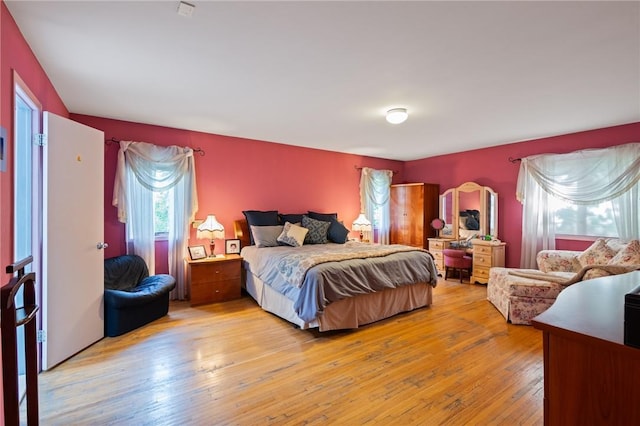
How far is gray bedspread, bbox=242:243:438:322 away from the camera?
291 cm

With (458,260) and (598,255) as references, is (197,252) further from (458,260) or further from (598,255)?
(598,255)

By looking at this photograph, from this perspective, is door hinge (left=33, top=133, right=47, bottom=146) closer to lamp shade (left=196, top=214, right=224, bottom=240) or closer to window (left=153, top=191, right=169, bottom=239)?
window (left=153, top=191, right=169, bottom=239)

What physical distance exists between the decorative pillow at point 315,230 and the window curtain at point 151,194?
1.58 metres

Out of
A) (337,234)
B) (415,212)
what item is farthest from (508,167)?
(337,234)

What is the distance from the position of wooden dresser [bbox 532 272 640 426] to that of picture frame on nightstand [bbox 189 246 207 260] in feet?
12.5

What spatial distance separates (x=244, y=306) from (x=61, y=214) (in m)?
2.17

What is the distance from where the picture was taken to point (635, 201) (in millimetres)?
3717

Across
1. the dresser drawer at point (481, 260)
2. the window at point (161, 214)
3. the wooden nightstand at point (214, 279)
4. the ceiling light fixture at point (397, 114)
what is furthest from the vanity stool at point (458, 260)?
the window at point (161, 214)

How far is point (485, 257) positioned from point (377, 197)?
2261 millimetres

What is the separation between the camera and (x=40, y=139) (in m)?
2.28

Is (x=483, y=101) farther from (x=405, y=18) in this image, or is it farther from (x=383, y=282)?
(x=383, y=282)

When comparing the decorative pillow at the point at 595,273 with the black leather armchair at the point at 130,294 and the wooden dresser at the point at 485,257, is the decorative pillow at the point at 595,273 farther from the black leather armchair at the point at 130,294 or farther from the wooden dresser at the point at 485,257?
the black leather armchair at the point at 130,294

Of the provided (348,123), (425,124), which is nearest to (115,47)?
(348,123)

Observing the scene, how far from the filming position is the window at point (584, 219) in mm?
3990
